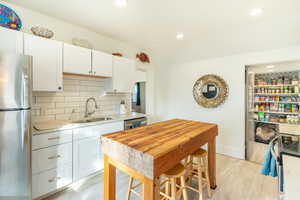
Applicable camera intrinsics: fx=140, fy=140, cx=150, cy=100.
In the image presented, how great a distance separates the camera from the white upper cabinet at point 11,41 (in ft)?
5.48

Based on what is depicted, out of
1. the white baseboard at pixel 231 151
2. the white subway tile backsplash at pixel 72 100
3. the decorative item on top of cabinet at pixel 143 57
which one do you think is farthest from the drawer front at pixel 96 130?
the white baseboard at pixel 231 151

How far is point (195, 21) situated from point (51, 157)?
3.06 metres

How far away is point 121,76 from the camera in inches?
117

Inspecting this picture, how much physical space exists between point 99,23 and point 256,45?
10.0 feet

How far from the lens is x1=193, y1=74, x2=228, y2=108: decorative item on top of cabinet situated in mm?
3316

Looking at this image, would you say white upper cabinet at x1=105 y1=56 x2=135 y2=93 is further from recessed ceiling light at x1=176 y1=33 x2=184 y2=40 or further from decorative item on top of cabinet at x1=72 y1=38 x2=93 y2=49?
recessed ceiling light at x1=176 y1=33 x2=184 y2=40

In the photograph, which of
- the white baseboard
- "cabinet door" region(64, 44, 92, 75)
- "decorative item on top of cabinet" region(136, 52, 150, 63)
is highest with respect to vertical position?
"decorative item on top of cabinet" region(136, 52, 150, 63)

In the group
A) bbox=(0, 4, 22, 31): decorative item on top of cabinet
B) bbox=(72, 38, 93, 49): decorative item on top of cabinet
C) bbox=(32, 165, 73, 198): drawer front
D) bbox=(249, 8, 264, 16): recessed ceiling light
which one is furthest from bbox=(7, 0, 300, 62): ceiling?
bbox=(32, 165, 73, 198): drawer front

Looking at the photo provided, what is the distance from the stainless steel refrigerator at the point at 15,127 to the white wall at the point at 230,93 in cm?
338

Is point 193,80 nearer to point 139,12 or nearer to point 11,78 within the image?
point 139,12

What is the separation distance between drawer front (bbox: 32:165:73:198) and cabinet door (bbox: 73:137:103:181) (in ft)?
0.37

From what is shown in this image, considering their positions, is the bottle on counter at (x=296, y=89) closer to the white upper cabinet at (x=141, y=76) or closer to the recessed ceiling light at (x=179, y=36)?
the recessed ceiling light at (x=179, y=36)

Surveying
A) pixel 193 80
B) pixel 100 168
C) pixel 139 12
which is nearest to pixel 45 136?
pixel 100 168

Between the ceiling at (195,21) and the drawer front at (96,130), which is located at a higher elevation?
the ceiling at (195,21)
